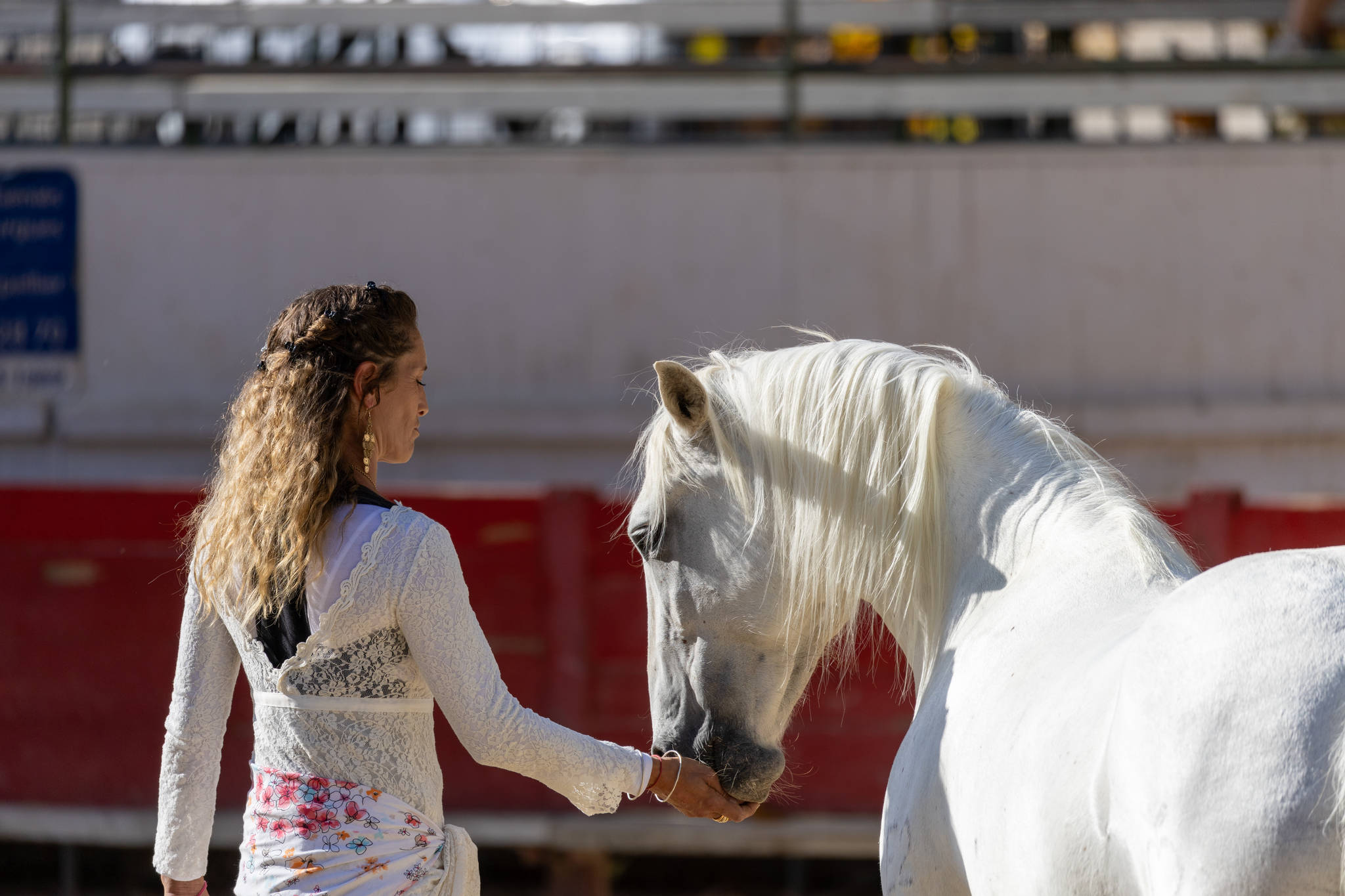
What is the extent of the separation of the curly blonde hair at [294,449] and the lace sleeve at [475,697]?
0.45 feet

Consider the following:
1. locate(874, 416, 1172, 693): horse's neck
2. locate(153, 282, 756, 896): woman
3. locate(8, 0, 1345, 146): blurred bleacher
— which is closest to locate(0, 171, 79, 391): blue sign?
locate(8, 0, 1345, 146): blurred bleacher

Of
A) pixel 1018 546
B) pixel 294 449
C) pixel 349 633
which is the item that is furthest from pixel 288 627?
pixel 1018 546

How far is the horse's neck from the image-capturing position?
1.68m

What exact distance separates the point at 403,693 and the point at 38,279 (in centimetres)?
582

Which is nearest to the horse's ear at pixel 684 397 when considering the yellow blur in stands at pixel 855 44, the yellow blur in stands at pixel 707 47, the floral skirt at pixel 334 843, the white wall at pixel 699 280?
the floral skirt at pixel 334 843

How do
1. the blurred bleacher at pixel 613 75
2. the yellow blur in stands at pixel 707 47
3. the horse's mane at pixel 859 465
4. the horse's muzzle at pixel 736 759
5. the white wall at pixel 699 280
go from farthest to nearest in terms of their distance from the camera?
the yellow blur in stands at pixel 707 47
the blurred bleacher at pixel 613 75
the white wall at pixel 699 280
the horse's muzzle at pixel 736 759
the horse's mane at pixel 859 465

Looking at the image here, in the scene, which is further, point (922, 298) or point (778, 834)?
point (922, 298)

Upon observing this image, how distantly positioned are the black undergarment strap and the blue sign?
5587mm

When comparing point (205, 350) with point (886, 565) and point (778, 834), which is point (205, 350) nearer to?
point (778, 834)

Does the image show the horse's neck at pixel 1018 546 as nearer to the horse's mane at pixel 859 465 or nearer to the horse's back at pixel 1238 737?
the horse's mane at pixel 859 465

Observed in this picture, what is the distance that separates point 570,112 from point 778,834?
3.99 metres

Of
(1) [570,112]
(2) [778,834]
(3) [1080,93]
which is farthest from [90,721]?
(3) [1080,93]

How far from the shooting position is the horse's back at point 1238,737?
3.74ft

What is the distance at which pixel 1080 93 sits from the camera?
694 centimetres
